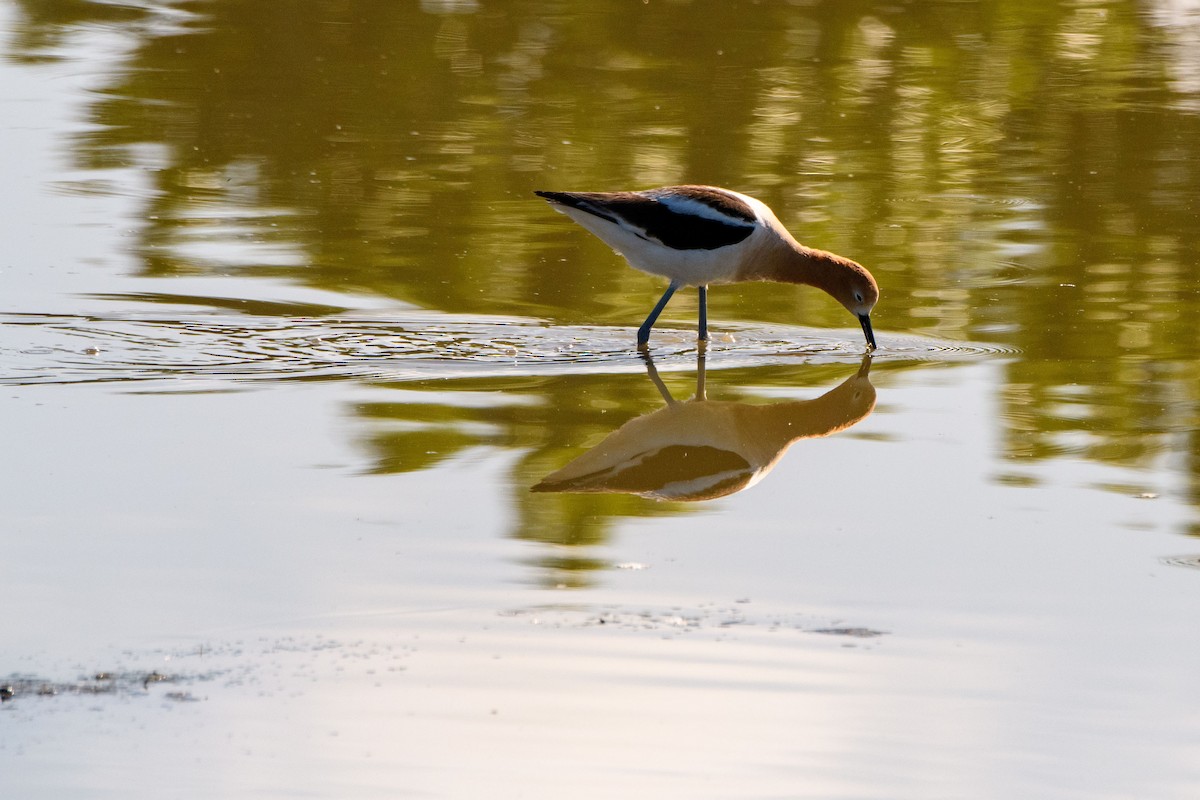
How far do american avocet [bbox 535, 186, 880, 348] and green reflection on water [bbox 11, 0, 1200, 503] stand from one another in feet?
1.33

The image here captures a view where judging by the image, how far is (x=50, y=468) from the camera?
7.04m

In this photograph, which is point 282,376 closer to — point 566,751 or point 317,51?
point 566,751

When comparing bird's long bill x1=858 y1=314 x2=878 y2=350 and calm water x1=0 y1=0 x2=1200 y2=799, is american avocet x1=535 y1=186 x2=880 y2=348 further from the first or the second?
calm water x1=0 y1=0 x2=1200 y2=799

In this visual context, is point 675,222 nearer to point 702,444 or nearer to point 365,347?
point 365,347

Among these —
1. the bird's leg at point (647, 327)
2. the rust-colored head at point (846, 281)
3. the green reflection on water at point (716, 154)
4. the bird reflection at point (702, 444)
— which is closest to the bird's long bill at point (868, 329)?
the rust-colored head at point (846, 281)

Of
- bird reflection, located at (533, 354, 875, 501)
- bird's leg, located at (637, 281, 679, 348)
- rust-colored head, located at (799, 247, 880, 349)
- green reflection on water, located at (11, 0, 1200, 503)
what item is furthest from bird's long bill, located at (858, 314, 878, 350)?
bird's leg, located at (637, 281, 679, 348)

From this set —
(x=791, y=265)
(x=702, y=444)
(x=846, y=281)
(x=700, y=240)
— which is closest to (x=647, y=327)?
(x=700, y=240)

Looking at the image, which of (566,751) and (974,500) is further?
(974,500)

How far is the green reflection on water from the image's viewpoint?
388 inches

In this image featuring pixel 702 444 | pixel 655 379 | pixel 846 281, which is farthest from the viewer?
pixel 846 281

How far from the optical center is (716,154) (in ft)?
45.8

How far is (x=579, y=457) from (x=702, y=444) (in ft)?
1.89

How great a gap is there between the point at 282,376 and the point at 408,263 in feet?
8.01

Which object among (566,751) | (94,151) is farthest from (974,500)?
(94,151)
